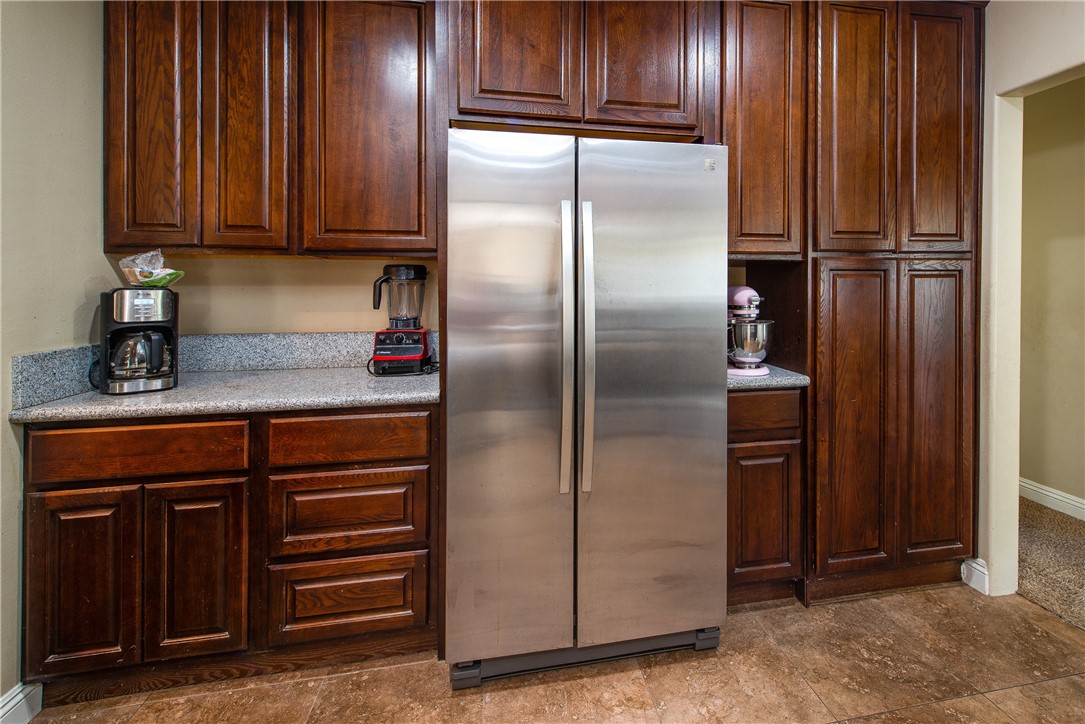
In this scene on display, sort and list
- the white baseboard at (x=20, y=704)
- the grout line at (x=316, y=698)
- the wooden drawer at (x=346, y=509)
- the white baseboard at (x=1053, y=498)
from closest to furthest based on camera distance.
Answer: the white baseboard at (x=20, y=704)
the grout line at (x=316, y=698)
the wooden drawer at (x=346, y=509)
the white baseboard at (x=1053, y=498)

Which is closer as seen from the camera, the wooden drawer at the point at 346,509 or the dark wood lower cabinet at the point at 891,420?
the wooden drawer at the point at 346,509

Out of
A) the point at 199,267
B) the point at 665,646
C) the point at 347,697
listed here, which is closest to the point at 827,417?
the point at 665,646

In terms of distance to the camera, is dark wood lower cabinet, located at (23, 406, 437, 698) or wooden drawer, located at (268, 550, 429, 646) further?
wooden drawer, located at (268, 550, 429, 646)

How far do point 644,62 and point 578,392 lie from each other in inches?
47.7

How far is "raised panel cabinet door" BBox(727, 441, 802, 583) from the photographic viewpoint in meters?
1.95

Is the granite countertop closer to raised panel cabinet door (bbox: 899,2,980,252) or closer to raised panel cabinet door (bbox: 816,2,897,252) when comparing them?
raised panel cabinet door (bbox: 816,2,897,252)

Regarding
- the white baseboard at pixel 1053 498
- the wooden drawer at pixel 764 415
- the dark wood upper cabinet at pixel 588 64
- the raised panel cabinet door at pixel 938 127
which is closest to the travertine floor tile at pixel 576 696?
the wooden drawer at pixel 764 415

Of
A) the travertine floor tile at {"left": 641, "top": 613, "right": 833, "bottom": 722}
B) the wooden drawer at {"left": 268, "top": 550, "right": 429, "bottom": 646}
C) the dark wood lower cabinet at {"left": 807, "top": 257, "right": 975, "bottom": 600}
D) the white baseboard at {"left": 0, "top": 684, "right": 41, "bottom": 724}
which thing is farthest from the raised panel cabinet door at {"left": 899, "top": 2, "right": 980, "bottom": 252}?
the white baseboard at {"left": 0, "top": 684, "right": 41, "bottom": 724}

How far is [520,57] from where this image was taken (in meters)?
1.68

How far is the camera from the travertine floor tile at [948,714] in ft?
4.80

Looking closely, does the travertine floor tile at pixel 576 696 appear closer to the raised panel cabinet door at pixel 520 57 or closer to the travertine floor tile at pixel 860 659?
the travertine floor tile at pixel 860 659

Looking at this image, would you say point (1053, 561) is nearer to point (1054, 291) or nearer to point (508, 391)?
point (1054, 291)

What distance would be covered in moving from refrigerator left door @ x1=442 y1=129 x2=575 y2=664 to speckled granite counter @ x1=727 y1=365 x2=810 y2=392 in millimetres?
763

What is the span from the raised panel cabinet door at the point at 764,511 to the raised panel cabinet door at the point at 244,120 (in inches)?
79.2
